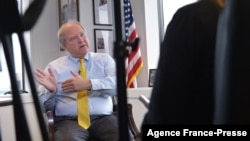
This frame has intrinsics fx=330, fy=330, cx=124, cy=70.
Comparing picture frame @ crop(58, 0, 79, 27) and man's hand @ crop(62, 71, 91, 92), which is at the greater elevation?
picture frame @ crop(58, 0, 79, 27)

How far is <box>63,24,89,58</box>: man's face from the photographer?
2606mm

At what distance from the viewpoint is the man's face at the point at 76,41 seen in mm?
2606

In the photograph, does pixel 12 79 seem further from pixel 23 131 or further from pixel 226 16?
pixel 226 16

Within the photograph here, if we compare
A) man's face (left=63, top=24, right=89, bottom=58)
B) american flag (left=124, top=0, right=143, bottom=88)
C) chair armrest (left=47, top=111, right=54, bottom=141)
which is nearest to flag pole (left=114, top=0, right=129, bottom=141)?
chair armrest (left=47, top=111, right=54, bottom=141)

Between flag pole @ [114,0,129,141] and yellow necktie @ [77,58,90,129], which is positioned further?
yellow necktie @ [77,58,90,129]

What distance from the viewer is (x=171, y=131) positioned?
638mm

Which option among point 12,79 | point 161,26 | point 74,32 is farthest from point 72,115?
point 12,79

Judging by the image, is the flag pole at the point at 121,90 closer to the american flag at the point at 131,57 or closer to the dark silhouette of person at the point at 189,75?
the dark silhouette of person at the point at 189,75

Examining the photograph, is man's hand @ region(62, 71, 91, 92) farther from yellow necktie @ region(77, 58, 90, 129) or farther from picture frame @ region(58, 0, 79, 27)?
picture frame @ region(58, 0, 79, 27)

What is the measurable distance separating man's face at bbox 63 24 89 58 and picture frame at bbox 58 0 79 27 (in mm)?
1286

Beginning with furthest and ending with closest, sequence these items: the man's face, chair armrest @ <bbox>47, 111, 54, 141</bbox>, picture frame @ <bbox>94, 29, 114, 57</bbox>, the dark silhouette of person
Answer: picture frame @ <bbox>94, 29, 114, 57</bbox>
the man's face
chair armrest @ <bbox>47, 111, 54, 141</bbox>
the dark silhouette of person

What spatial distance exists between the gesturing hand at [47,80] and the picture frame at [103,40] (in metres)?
1.51

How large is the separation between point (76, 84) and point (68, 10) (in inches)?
76.7

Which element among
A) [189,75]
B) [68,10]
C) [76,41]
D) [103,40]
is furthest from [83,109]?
[68,10]
